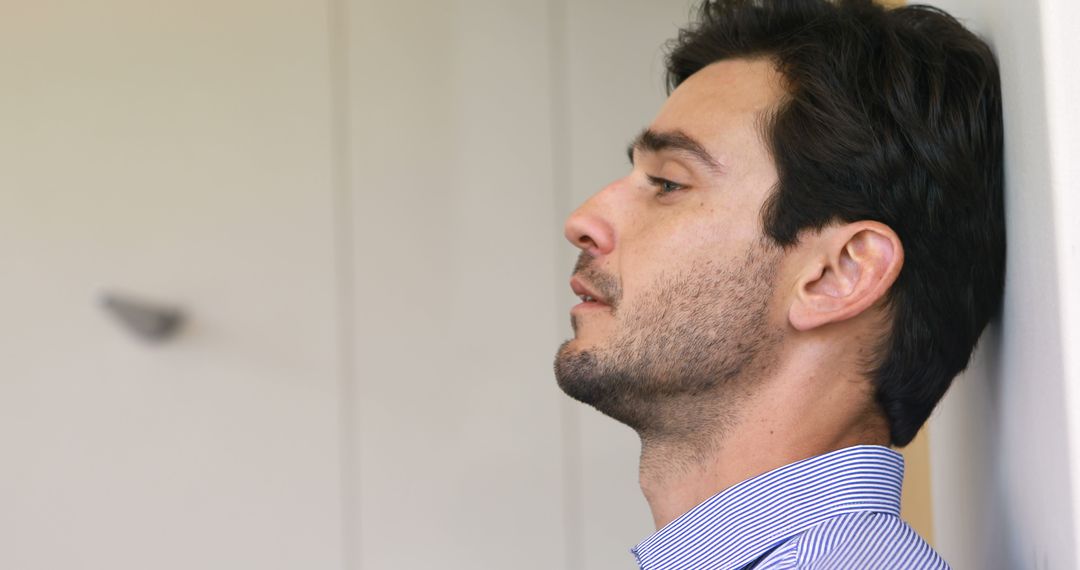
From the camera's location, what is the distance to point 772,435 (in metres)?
0.90

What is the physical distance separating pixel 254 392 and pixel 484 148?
52 centimetres

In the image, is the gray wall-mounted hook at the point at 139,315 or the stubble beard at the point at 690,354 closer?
the stubble beard at the point at 690,354

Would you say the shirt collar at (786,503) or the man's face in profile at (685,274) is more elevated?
the man's face in profile at (685,274)

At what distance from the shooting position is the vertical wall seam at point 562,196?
1.81 m

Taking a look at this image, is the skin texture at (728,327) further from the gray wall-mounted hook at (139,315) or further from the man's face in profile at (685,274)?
the gray wall-mounted hook at (139,315)

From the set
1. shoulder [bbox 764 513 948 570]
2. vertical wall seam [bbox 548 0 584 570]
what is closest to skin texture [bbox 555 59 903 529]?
shoulder [bbox 764 513 948 570]

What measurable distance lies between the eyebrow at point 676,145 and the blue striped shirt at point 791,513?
255 mm

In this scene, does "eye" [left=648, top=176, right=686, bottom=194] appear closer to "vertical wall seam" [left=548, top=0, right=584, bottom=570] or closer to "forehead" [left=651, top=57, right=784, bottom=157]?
"forehead" [left=651, top=57, right=784, bottom=157]

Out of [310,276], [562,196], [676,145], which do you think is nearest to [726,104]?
[676,145]

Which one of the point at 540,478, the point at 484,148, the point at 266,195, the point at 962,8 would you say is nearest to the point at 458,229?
the point at 484,148

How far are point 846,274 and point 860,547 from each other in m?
0.23

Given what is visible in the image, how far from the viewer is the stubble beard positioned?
898 millimetres

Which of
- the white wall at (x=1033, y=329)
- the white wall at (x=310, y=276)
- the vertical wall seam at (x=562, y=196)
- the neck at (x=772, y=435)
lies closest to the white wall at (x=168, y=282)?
the white wall at (x=310, y=276)

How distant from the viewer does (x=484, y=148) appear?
5.95 feet
